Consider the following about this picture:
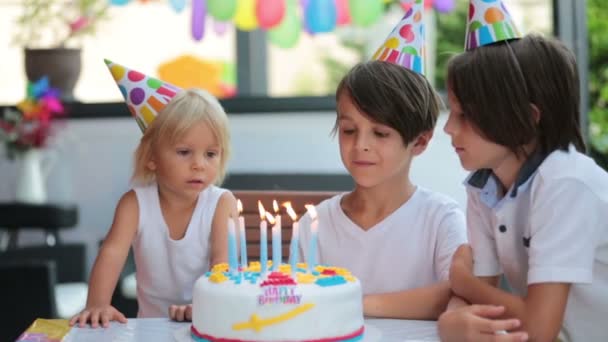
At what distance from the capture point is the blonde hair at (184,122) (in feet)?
6.27

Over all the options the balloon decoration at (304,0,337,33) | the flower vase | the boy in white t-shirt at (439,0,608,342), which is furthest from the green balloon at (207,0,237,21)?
the boy in white t-shirt at (439,0,608,342)

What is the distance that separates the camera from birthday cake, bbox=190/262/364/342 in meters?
1.35

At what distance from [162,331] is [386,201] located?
0.58 metres

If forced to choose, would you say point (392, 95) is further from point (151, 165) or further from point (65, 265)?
point (65, 265)

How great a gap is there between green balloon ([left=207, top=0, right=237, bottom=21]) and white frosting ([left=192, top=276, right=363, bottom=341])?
117 inches

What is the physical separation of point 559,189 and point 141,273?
85 centimetres

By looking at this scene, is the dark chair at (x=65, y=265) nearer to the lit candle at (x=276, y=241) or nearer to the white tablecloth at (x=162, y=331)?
the white tablecloth at (x=162, y=331)

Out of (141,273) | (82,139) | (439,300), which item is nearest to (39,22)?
(82,139)

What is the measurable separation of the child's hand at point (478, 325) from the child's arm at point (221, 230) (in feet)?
1.83

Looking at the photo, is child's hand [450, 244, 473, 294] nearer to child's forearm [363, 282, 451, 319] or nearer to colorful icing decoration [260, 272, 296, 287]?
child's forearm [363, 282, 451, 319]

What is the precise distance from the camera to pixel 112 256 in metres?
1.85

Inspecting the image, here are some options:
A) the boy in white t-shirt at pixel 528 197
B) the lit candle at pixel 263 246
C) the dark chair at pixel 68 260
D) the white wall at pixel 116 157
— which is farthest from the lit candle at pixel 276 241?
the white wall at pixel 116 157

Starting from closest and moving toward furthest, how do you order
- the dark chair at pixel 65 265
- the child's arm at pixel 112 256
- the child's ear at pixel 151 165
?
the child's arm at pixel 112 256 < the child's ear at pixel 151 165 < the dark chair at pixel 65 265

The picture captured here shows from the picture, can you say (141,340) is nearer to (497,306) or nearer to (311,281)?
(311,281)
